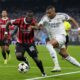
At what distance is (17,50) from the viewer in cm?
1274

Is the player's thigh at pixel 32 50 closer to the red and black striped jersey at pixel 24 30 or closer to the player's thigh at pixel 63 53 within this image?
the red and black striped jersey at pixel 24 30

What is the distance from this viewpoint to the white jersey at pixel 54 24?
1322 cm

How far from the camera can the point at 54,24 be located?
13.2 m

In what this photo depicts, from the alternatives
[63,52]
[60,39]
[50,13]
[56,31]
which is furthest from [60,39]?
[50,13]

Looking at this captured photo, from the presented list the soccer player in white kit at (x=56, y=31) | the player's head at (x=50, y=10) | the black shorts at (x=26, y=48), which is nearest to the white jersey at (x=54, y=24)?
the soccer player in white kit at (x=56, y=31)

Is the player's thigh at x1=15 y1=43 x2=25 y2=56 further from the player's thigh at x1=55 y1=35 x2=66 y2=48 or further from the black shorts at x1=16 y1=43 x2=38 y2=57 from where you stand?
the player's thigh at x1=55 y1=35 x2=66 y2=48

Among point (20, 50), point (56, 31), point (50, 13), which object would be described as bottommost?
point (20, 50)

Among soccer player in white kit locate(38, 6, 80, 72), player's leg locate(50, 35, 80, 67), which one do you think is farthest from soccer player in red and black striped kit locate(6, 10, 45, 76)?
player's leg locate(50, 35, 80, 67)

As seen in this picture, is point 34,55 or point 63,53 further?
point 63,53

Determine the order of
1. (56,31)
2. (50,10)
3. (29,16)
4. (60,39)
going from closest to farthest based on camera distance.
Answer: (29,16) < (50,10) < (60,39) < (56,31)

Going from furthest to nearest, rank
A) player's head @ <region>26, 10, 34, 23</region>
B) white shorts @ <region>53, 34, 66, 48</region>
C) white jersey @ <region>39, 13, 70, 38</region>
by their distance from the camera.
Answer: white jersey @ <region>39, 13, 70, 38</region> → white shorts @ <region>53, 34, 66, 48</region> → player's head @ <region>26, 10, 34, 23</region>

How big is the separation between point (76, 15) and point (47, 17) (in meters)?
37.1

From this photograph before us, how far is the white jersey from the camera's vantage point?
43.4 feet

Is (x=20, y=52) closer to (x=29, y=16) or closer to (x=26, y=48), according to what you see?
(x=26, y=48)
